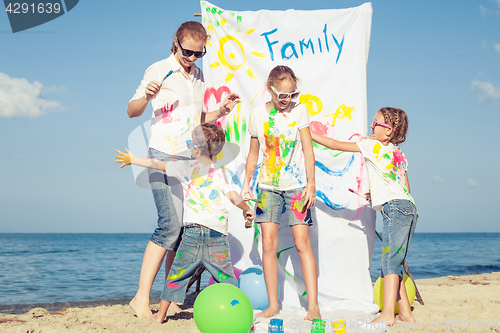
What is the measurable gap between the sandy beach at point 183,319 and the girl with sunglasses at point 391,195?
0.75 ft

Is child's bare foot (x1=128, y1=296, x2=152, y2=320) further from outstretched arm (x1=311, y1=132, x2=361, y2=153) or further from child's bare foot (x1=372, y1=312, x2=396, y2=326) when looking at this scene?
outstretched arm (x1=311, y1=132, x2=361, y2=153)

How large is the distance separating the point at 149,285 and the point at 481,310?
291cm

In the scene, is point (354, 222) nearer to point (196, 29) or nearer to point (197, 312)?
point (197, 312)

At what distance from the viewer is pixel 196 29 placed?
3037mm

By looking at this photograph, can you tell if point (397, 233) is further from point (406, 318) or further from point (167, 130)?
point (167, 130)

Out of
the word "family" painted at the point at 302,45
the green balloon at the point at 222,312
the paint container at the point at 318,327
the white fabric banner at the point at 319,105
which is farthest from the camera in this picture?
the word "family" painted at the point at 302,45

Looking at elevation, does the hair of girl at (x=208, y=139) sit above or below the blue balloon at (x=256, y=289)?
above

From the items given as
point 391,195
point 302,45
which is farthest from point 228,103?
point 391,195

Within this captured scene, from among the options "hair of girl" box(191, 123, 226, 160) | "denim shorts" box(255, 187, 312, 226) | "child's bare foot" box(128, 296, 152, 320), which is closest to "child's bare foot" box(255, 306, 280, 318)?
"denim shorts" box(255, 187, 312, 226)

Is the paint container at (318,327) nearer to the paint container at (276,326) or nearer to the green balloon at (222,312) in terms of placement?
the paint container at (276,326)

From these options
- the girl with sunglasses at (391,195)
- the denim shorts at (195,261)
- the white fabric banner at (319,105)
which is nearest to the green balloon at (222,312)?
the denim shorts at (195,261)

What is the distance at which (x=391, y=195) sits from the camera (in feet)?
10.2

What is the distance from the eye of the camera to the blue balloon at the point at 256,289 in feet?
11.1

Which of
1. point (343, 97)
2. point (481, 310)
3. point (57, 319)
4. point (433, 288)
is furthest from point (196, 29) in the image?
point (433, 288)
